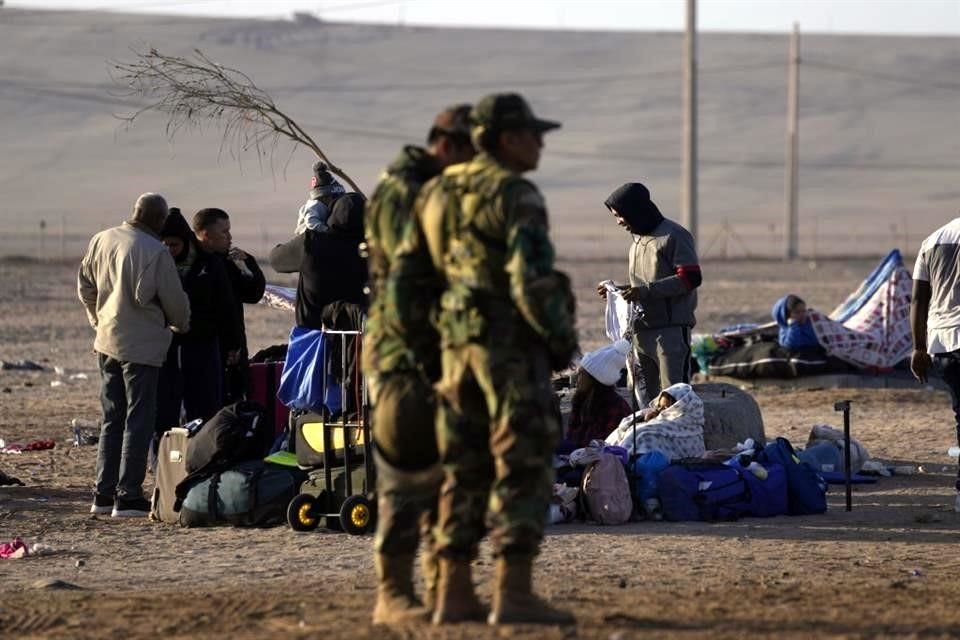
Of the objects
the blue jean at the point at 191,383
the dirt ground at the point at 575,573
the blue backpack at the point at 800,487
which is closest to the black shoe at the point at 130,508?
the dirt ground at the point at 575,573

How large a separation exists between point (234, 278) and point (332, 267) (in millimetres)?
1388

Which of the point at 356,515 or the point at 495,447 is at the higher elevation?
the point at 495,447

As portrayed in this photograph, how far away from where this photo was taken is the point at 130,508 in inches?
428

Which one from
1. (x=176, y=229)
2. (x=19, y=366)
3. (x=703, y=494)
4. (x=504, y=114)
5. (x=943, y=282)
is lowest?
(x=703, y=494)

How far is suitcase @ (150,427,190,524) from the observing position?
1070 centimetres

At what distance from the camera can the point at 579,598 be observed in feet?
26.1

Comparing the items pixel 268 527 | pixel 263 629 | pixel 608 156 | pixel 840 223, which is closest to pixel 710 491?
pixel 268 527

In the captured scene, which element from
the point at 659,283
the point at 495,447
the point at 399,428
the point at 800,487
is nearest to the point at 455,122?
the point at 399,428

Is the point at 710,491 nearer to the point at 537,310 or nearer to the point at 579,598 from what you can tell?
the point at 579,598

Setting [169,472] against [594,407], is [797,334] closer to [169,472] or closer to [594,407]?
[594,407]

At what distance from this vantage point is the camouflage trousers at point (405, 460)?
23.1 ft

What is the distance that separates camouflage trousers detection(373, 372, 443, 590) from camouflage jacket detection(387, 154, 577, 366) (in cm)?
22

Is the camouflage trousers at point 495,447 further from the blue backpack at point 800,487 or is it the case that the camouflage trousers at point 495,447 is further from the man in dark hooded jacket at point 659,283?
the man in dark hooded jacket at point 659,283

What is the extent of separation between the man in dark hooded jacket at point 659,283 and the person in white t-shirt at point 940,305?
1646mm
